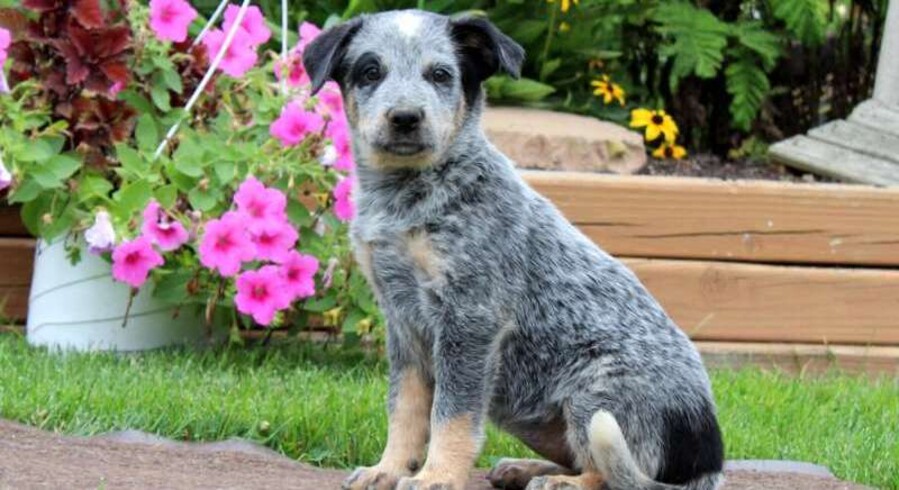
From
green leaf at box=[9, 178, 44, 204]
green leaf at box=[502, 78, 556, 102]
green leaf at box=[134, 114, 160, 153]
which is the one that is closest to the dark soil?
green leaf at box=[502, 78, 556, 102]

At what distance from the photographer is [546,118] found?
7.07 m

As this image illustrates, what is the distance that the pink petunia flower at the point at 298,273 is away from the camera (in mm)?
Answer: 5551

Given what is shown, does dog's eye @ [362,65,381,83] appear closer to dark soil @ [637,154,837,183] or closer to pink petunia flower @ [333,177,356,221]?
pink petunia flower @ [333,177,356,221]

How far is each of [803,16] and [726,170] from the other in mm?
775

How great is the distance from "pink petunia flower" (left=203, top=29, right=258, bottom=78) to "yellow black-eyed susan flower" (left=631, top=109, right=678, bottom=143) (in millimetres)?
2078

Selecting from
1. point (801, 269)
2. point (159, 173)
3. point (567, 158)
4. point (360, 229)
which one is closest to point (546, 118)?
point (567, 158)

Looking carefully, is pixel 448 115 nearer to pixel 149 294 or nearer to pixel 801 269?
pixel 149 294

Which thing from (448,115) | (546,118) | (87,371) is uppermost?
(448,115)

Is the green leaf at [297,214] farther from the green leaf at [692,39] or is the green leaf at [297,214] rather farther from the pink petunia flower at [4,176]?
the green leaf at [692,39]

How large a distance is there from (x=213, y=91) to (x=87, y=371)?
1258 mm

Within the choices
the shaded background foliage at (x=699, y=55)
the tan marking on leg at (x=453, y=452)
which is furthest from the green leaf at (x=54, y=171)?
the tan marking on leg at (x=453, y=452)

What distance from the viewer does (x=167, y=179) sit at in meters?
5.74

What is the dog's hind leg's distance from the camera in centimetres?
427

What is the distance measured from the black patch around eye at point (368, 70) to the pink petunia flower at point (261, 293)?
1545 millimetres
